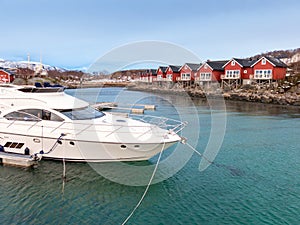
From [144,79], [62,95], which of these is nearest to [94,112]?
[62,95]

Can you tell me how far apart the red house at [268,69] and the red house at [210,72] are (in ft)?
24.9

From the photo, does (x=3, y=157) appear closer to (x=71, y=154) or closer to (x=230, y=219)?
(x=71, y=154)

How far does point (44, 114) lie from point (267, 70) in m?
43.1

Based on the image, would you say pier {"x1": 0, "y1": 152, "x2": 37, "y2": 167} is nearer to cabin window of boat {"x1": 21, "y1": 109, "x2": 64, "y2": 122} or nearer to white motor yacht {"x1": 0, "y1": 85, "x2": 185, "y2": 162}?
white motor yacht {"x1": 0, "y1": 85, "x2": 185, "y2": 162}

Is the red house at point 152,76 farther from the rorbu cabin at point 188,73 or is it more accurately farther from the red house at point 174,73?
the rorbu cabin at point 188,73

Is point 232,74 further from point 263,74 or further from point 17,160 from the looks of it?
point 17,160

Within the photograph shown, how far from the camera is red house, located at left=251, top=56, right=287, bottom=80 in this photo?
43.1m

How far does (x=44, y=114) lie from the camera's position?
10617mm

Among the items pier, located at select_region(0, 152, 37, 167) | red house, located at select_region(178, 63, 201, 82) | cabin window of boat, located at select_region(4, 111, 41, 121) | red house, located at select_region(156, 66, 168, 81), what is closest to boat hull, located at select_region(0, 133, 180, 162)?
pier, located at select_region(0, 152, 37, 167)

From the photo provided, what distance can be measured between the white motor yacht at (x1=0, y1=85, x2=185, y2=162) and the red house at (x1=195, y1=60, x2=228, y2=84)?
42.8 meters

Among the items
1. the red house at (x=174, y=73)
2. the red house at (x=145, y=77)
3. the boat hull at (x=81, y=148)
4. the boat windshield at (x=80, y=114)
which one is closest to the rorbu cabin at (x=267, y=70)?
the red house at (x=174, y=73)

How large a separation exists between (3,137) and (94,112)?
4.18 meters

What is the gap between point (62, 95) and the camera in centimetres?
1209

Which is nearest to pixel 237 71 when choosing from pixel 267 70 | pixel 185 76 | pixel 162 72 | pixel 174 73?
pixel 267 70
